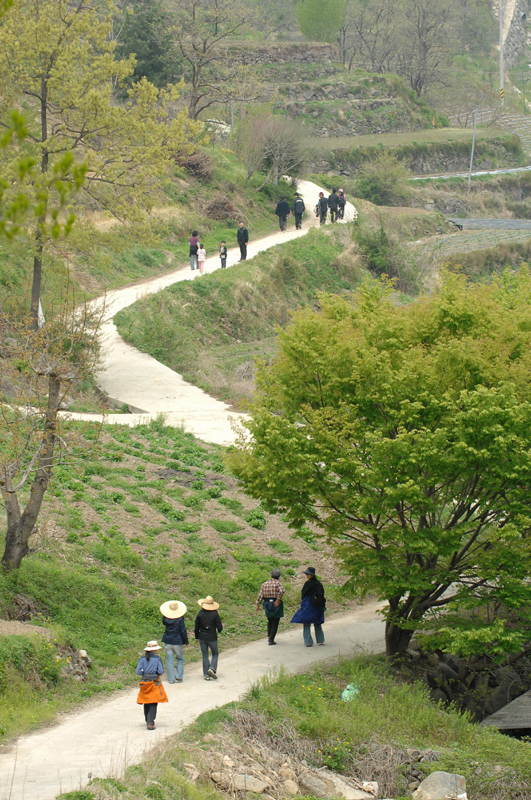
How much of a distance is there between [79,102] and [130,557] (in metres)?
11.4

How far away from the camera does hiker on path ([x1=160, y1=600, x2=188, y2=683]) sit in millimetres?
10828

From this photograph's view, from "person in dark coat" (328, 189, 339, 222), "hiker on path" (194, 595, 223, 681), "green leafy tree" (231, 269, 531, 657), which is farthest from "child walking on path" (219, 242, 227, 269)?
"hiker on path" (194, 595, 223, 681)

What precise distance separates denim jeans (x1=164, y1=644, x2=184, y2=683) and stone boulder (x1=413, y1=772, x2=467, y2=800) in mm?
3478

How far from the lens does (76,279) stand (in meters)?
28.7

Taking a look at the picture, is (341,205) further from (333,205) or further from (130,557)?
→ (130,557)

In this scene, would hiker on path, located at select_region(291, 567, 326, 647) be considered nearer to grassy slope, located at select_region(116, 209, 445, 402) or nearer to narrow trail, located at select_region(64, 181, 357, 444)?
narrow trail, located at select_region(64, 181, 357, 444)

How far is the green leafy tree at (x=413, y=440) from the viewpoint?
36.3ft

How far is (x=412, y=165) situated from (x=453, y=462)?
66933 mm

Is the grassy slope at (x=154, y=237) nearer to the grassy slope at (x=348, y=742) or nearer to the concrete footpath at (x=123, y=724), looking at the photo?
the concrete footpath at (x=123, y=724)

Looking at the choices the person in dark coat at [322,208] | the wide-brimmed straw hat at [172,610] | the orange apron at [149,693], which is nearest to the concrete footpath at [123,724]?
the orange apron at [149,693]

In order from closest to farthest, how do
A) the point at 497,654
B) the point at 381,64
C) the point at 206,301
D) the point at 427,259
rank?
the point at 497,654, the point at 206,301, the point at 427,259, the point at 381,64

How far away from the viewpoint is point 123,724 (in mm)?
9547

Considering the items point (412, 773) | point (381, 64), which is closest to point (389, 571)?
point (412, 773)

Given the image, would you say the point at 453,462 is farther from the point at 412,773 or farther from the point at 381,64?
the point at 381,64
